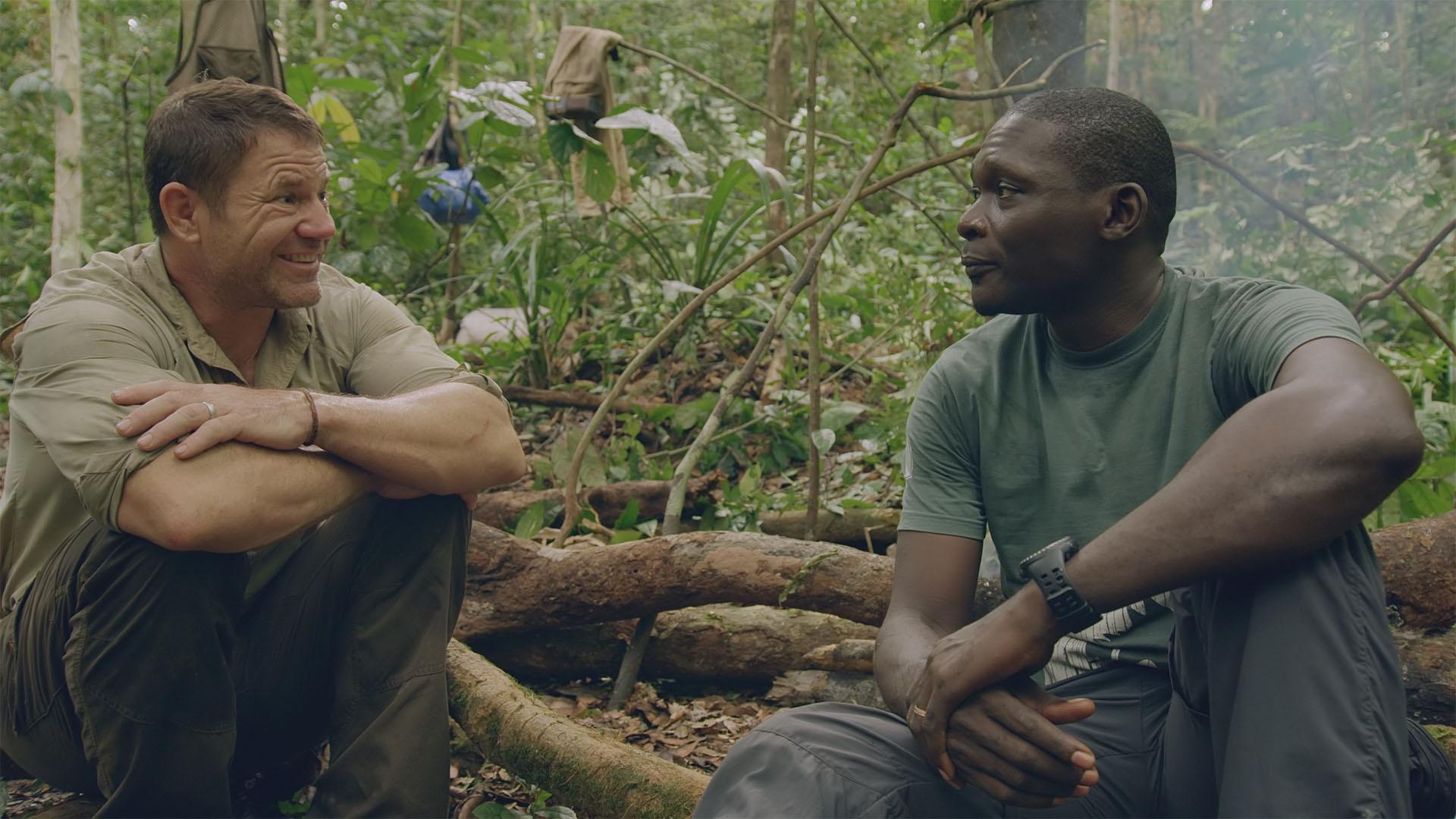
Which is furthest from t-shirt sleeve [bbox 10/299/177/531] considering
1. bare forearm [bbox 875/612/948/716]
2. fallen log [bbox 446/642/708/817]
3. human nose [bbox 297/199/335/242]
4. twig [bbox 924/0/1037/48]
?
twig [bbox 924/0/1037/48]

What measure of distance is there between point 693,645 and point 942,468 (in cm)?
139

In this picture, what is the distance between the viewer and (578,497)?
13.7 ft

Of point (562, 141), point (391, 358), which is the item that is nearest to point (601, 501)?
point (562, 141)

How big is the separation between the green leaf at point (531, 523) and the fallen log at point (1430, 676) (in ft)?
8.35

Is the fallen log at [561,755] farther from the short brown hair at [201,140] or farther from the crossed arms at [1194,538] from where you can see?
the short brown hair at [201,140]

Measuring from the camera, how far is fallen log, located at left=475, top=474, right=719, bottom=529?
4.18 m

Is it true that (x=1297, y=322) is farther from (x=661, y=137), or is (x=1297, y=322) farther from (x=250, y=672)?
(x=661, y=137)

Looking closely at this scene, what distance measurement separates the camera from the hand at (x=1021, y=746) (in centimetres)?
174

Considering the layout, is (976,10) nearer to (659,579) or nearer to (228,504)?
(659,579)

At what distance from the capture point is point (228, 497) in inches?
81.8

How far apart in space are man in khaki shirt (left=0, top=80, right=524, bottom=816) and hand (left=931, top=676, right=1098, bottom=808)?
1083 mm

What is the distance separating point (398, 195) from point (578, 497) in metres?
2.36

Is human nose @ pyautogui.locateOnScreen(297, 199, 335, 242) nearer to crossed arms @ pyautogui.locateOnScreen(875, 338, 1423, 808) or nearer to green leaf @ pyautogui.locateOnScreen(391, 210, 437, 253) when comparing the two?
crossed arms @ pyautogui.locateOnScreen(875, 338, 1423, 808)

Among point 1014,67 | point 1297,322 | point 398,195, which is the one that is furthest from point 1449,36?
point 1297,322
